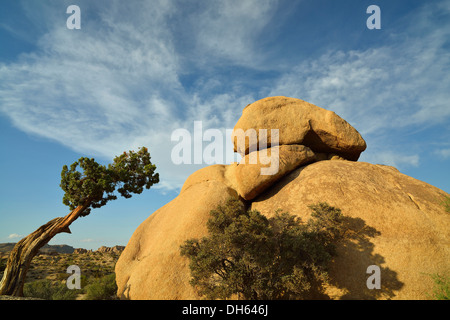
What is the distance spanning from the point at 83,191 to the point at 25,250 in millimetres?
5383

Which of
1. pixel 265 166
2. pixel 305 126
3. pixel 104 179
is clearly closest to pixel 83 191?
pixel 104 179

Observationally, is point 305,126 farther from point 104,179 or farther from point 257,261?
point 104,179

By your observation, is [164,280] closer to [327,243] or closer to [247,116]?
[327,243]

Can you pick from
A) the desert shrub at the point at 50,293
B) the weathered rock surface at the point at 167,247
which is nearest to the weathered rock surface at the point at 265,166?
the weathered rock surface at the point at 167,247

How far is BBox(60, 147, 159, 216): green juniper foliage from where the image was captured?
1953 cm

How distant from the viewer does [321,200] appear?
1539 centimetres

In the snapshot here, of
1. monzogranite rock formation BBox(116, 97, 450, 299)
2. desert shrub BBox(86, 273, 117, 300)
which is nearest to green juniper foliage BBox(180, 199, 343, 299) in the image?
monzogranite rock formation BBox(116, 97, 450, 299)

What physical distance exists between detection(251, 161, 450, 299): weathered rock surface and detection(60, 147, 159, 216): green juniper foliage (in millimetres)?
11451

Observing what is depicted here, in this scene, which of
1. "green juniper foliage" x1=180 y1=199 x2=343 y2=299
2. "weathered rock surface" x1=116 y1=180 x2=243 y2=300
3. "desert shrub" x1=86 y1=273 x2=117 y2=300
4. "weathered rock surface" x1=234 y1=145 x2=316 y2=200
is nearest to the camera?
"green juniper foliage" x1=180 y1=199 x2=343 y2=299

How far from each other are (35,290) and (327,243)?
75.9 ft

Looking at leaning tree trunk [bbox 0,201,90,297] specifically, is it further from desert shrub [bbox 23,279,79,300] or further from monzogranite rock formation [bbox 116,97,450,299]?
monzogranite rock formation [bbox 116,97,450,299]

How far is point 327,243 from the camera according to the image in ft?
41.6

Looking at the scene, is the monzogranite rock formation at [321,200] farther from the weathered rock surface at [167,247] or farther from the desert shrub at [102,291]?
the desert shrub at [102,291]

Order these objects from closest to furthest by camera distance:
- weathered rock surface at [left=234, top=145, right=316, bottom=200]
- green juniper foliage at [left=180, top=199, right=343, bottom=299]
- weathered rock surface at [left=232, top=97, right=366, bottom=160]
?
1. green juniper foliage at [left=180, top=199, right=343, bottom=299]
2. weathered rock surface at [left=234, top=145, right=316, bottom=200]
3. weathered rock surface at [left=232, top=97, right=366, bottom=160]
